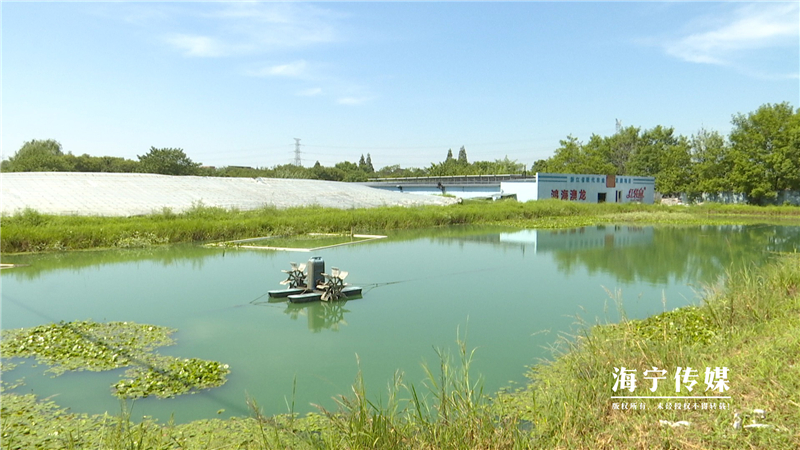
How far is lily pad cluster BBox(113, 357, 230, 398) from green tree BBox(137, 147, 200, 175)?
35.3m

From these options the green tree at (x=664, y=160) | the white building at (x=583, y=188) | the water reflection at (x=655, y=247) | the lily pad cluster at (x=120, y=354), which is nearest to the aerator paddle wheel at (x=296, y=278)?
the lily pad cluster at (x=120, y=354)

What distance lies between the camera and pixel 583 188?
107 feet

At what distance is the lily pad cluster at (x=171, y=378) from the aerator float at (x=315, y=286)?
250 centimetres

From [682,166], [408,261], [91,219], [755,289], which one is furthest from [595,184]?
[755,289]

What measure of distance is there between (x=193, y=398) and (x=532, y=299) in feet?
16.0

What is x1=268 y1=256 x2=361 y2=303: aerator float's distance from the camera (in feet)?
23.9

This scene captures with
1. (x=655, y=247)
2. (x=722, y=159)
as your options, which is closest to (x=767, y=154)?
(x=722, y=159)

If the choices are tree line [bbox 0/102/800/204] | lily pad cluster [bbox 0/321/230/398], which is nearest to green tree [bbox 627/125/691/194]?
tree line [bbox 0/102/800/204]

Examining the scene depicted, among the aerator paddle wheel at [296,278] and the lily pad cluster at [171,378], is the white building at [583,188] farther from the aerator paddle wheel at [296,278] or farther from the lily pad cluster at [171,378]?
the lily pad cluster at [171,378]

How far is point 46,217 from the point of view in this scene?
1424 cm

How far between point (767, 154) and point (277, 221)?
29.0 m

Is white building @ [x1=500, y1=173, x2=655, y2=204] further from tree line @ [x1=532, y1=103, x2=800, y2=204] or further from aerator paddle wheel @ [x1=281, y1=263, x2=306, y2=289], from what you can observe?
aerator paddle wheel @ [x1=281, y1=263, x2=306, y2=289]

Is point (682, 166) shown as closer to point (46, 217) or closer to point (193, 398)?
point (46, 217)

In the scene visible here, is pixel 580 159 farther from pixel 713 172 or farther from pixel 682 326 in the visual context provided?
pixel 682 326
